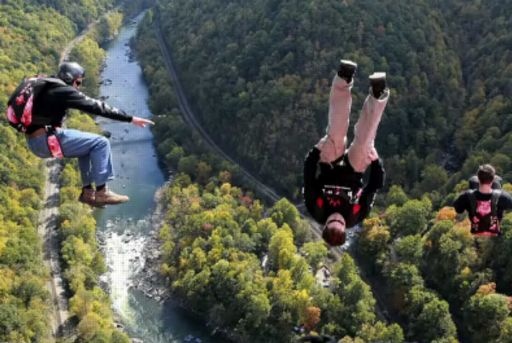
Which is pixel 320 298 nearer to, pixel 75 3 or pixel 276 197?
pixel 276 197

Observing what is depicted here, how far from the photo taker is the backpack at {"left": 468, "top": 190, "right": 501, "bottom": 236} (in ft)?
37.0

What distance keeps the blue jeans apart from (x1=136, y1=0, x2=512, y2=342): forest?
3029cm

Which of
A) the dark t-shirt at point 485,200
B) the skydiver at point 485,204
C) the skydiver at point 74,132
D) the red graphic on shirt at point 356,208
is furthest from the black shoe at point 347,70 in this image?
the dark t-shirt at point 485,200

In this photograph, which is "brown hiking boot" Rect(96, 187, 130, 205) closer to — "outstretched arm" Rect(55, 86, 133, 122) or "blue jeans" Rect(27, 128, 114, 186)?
"blue jeans" Rect(27, 128, 114, 186)

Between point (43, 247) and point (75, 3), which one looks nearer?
point (43, 247)

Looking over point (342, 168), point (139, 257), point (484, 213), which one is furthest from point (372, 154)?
point (139, 257)

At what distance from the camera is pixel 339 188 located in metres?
8.59

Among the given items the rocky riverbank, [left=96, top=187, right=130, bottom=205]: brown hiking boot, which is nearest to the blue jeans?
[left=96, top=187, right=130, bottom=205]: brown hiking boot

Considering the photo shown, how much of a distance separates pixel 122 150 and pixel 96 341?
28744 mm

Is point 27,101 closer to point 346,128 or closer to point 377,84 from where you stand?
point 346,128

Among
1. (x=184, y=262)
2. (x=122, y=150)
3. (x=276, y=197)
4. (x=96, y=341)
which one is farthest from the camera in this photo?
(x=122, y=150)

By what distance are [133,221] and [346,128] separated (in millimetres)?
46623

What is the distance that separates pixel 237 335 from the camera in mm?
39844

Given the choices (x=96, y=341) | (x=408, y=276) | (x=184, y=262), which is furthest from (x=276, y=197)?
(x=96, y=341)
